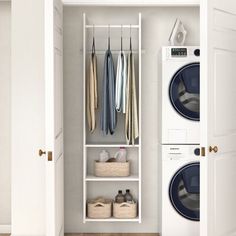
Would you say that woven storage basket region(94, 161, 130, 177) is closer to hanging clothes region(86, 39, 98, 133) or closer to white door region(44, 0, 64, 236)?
hanging clothes region(86, 39, 98, 133)

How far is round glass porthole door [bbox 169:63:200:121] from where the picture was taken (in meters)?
4.43

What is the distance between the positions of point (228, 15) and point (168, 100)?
1.00 metres

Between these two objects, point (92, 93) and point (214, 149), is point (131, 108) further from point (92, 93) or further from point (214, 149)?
point (214, 149)

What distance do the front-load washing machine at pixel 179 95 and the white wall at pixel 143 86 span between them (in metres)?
0.37

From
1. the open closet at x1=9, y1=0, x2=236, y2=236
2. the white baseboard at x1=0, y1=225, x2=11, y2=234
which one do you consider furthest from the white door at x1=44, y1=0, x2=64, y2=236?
the white baseboard at x1=0, y1=225, x2=11, y2=234

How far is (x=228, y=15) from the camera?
374 centimetres

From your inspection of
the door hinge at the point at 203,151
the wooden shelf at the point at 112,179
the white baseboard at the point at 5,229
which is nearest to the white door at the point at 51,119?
the wooden shelf at the point at 112,179

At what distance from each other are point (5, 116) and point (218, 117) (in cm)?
227

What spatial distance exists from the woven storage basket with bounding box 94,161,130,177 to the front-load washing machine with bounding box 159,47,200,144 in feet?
1.48

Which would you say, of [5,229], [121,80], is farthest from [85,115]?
[5,229]

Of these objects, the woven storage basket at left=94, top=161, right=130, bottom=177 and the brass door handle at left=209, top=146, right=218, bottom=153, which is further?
the woven storage basket at left=94, top=161, right=130, bottom=177

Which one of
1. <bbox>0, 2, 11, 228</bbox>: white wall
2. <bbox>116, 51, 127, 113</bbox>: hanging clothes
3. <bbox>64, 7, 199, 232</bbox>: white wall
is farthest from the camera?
<bbox>0, 2, 11, 228</bbox>: white wall

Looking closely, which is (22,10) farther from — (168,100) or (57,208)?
(57,208)

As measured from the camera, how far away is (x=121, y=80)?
455 cm
